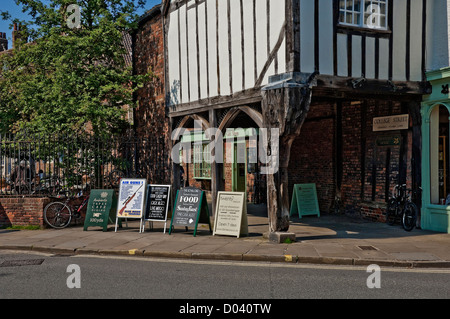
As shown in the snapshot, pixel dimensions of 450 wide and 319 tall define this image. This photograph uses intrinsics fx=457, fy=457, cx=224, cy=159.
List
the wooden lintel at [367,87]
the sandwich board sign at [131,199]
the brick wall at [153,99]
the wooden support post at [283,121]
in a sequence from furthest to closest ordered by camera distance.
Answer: the brick wall at [153,99] < the sandwich board sign at [131,199] < the wooden lintel at [367,87] < the wooden support post at [283,121]

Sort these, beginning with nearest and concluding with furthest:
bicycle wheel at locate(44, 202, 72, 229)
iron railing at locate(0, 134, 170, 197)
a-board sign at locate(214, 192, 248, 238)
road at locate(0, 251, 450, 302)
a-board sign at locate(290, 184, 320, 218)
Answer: road at locate(0, 251, 450, 302), a-board sign at locate(214, 192, 248, 238), bicycle wheel at locate(44, 202, 72, 229), iron railing at locate(0, 134, 170, 197), a-board sign at locate(290, 184, 320, 218)

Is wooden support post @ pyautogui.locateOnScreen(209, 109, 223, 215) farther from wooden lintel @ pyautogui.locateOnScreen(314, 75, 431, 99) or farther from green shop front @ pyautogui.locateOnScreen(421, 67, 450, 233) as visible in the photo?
green shop front @ pyautogui.locateOnScreen(421, 67, 450, 233)

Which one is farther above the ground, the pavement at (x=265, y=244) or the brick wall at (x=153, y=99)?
the brick wall at (x=153, y=99)

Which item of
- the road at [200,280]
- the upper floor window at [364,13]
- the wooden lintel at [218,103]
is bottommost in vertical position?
the road at [200,280]

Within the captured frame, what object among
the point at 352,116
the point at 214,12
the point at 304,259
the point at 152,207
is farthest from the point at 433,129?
the point at 152,207

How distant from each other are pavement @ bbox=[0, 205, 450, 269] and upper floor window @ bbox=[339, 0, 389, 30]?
4.80 meters

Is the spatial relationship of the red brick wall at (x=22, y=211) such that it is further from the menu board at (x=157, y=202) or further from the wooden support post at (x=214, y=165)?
the wooden support post at (x=214, y=165)

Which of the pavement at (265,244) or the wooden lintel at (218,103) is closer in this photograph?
the pavement at (265,244)

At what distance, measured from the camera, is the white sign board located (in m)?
11.6

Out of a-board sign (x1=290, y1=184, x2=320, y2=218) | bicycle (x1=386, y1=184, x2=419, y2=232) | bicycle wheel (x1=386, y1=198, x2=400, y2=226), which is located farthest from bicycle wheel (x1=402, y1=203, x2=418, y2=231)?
a-board sign (x1=290, y1=184, x2=320, y2=218)

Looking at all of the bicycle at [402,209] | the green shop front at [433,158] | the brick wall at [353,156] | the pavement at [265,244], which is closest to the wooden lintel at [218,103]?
the pavement at [265,244]

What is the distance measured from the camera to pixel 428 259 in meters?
7.87

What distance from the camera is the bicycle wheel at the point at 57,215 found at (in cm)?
1212

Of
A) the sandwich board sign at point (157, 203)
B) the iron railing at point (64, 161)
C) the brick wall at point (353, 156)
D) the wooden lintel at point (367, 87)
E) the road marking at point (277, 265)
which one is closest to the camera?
the road marking at point (277, 265)
